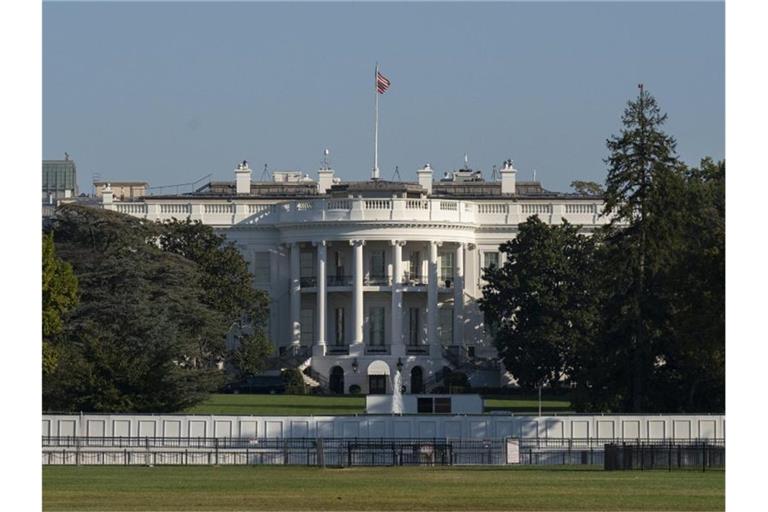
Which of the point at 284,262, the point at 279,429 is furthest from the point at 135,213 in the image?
the point at 279,429

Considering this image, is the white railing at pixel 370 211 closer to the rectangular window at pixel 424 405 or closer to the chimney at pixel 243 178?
the chimney at pixel 243 178

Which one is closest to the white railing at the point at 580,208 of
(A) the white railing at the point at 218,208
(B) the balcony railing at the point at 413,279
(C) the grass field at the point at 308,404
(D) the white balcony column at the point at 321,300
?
(B) the balcony railing at the point at 413,279

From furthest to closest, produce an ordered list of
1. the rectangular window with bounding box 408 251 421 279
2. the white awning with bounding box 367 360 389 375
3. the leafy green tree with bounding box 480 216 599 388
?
the rectangular window with bounding box 408 251 421 279 → the white awning with bounding box 367 360 389 375 → the leafy green tree with bounding box 480 216 599 388

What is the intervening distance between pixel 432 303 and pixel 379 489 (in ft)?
264

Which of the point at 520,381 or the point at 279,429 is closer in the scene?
the point at 279,429

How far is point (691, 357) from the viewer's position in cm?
5844

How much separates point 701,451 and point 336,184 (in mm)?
82840

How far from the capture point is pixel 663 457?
4609cm

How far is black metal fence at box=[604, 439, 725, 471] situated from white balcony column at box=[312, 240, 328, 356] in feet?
217

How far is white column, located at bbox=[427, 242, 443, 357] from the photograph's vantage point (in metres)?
112

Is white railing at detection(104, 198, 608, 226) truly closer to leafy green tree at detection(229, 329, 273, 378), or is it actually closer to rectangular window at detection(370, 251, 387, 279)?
rectangular window at detection(370, 251, 387, 279)

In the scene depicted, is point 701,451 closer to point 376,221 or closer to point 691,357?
point 691,357

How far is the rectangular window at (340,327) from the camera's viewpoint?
116 meters

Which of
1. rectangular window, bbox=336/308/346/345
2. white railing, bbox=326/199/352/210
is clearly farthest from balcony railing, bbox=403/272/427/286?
white railing, bbox=326/199/352/210
